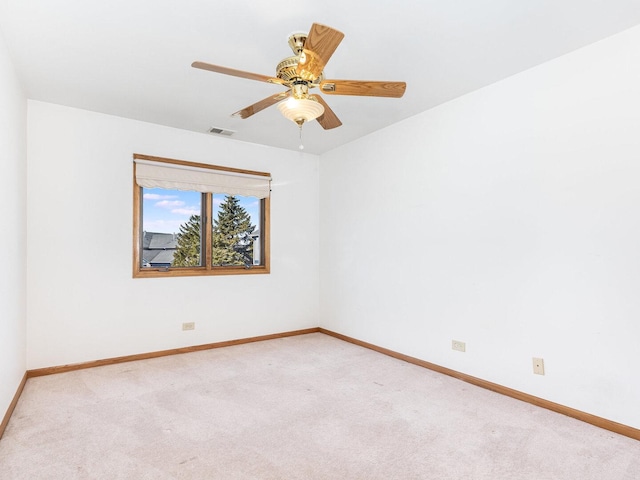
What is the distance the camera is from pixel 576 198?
2467 mm

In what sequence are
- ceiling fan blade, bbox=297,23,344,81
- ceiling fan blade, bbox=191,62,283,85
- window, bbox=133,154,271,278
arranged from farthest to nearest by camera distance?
window, bbox=133,154,271,278
ceiling fan blade, bbox=191,62,283,85
ceiling fan blade, bbox=297,23,344,81

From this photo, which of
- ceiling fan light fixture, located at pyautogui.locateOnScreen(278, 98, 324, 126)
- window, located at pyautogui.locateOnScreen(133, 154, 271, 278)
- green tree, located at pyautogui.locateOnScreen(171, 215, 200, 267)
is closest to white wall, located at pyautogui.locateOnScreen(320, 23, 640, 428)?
window, located at pyautogui.locateOnScreen(133, 154, 271, 278)

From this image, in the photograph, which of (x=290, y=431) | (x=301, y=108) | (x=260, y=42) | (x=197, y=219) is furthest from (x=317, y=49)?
(x=197, y=219)

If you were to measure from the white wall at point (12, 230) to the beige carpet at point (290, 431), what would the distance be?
35 cm

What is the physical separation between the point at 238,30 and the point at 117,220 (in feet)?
7.78

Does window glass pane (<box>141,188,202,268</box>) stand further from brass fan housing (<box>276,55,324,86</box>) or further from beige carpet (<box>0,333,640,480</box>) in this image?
brass fan housing (<box>276,55,324,86</box>)

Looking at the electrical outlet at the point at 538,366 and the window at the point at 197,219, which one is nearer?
the electrical outlet at the point at 538,366

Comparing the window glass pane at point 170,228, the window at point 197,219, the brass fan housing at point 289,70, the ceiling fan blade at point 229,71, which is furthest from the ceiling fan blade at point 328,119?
the window glass pane at point 170,228

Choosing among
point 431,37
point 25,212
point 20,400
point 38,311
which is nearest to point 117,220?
point 25,212

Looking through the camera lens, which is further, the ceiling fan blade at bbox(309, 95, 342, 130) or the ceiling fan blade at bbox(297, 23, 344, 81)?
the ceiling fan blade at bbox(309, 95, 342, 130)

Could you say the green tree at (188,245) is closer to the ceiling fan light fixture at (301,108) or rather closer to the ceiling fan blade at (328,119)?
the ceiling fan blade at (328,119)

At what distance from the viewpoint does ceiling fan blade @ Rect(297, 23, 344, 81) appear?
5.48ft

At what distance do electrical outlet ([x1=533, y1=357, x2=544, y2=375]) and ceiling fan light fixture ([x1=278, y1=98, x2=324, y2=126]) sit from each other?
235 centimetres

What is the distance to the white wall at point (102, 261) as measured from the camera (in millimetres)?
3281
